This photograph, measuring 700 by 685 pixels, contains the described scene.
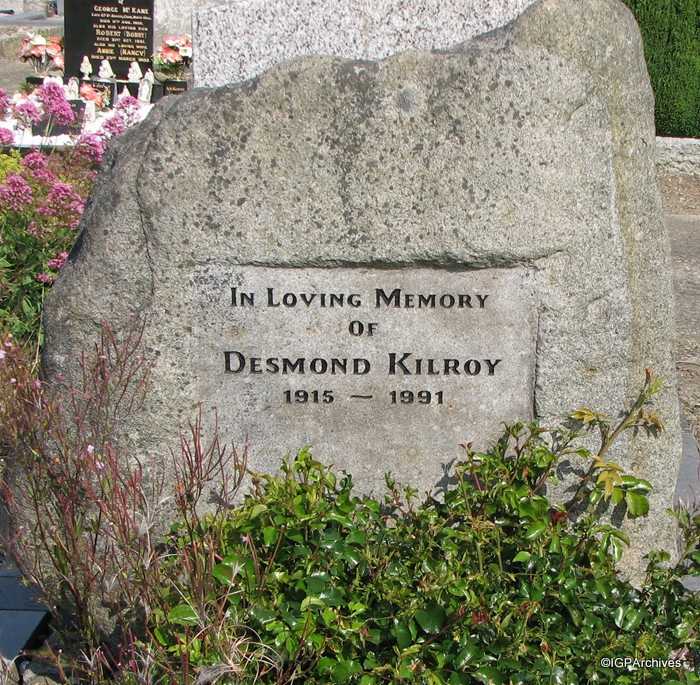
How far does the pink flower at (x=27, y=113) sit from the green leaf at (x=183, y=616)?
14.8 ft

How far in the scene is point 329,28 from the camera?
9.36ft

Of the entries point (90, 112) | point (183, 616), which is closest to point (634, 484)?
point (183, 616)

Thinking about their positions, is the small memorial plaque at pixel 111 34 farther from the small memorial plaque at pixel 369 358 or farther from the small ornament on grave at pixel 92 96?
the small memorial plaque at pixel 369 358

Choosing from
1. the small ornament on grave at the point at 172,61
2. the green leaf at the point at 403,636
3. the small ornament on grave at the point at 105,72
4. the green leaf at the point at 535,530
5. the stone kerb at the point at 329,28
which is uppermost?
the small ornament on grave at the point at 172,61

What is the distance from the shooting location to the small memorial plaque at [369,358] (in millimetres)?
2654

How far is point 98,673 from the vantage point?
2252mm

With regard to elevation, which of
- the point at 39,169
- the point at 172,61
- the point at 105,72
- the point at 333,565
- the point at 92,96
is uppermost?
the point at 172,61

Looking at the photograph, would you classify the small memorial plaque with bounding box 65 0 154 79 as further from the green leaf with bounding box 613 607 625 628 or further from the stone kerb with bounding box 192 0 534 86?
the green leaf with bounding box 613 607 625 628

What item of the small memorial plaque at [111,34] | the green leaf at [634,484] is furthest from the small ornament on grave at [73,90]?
the green leaf at [634,484]

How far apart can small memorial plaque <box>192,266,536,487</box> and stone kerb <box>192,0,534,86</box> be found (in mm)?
741

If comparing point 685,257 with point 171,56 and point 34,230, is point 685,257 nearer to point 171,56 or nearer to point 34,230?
point 34,230

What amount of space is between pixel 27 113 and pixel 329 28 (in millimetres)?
3698

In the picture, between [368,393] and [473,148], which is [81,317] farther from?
[473,148]

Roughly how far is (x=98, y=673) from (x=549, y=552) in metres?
1.20
